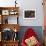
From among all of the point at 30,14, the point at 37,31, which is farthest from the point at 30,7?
the point at 37,31

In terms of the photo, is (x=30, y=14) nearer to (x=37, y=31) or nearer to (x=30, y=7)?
(x=30, y=7)

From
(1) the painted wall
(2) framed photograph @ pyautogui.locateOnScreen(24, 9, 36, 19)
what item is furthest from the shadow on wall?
(2) framed photograph @ pyautogui.locateOnScreen(24, 9, 36, 19)

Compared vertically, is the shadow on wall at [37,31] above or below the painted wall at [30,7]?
below

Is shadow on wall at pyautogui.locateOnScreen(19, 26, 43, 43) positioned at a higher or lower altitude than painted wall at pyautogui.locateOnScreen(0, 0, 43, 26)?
lower

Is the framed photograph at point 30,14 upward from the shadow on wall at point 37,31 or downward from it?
upward

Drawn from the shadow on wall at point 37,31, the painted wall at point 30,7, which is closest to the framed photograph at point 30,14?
the painted wall at point 30,7

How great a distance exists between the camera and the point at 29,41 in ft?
16.6

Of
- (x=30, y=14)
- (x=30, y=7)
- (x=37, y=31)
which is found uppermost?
(x=30, y=7)

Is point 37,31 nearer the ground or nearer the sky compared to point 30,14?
nearer the ground

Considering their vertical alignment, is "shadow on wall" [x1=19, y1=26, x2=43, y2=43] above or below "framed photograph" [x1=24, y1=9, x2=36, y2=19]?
below

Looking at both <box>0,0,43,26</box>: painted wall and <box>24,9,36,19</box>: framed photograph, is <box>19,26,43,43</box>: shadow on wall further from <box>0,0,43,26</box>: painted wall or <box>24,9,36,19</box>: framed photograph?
<box>24,9,36,19</box>: framed photograph

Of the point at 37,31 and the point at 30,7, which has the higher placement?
the point at 30,7

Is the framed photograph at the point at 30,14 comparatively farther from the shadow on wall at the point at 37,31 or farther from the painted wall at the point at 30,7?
the shadow on wall at the point at 37,31

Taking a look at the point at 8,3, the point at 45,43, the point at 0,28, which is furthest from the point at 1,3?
the point at 45,43
